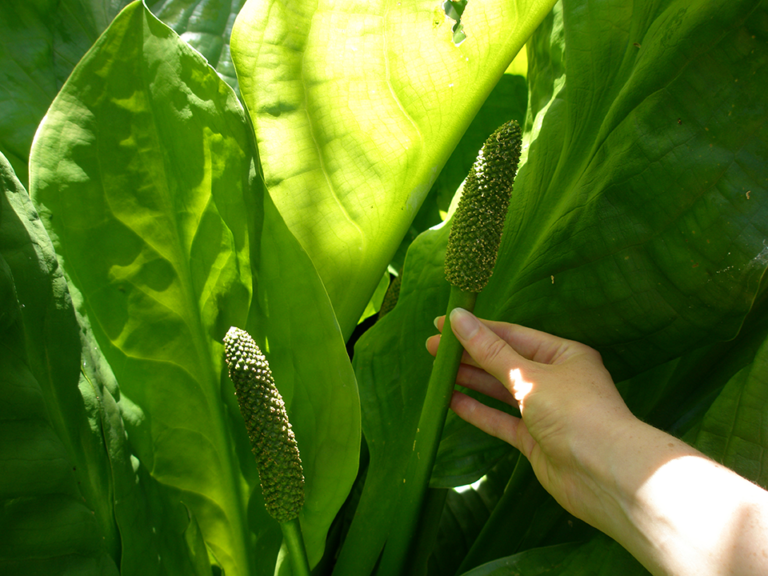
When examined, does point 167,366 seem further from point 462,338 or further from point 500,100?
point 500,100

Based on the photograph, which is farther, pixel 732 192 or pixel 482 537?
pixel 482 537

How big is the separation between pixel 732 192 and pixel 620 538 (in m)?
0.29

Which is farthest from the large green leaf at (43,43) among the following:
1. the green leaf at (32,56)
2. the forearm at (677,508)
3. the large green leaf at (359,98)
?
the forearm at (677,508)

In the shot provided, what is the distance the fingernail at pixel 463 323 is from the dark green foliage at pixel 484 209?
1.1 inches

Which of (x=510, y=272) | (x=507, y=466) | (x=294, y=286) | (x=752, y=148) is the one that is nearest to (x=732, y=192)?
(x=752, y=148)

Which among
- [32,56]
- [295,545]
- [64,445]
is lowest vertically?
[295,545]

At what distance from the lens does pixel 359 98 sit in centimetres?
55

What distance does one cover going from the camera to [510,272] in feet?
2.07

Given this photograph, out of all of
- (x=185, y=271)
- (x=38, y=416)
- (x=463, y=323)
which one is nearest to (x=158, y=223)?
(x=185, y=271)

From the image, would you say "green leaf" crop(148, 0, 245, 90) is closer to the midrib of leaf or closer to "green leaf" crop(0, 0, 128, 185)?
"green leaf" crop(0, 0, 128, 185)

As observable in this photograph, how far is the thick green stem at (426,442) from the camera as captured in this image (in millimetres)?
524

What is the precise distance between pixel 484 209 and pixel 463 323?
107 millimetres

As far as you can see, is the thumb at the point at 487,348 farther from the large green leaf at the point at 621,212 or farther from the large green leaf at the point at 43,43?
the large green leaf at the point at 43,43

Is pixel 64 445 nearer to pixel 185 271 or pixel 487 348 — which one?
pixel 185 271
